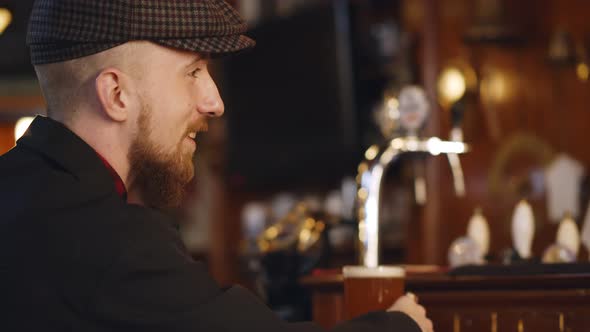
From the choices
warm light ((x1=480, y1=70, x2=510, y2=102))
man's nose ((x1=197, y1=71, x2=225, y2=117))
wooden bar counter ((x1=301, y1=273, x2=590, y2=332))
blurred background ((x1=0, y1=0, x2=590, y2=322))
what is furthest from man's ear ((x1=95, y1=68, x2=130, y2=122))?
warm light ((x1=480, y1=70, x2=510, y2=102))

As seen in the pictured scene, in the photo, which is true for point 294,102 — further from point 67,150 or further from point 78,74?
point 67,150

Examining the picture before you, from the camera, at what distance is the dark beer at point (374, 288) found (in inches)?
68.6

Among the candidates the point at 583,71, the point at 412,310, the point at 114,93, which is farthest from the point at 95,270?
the point at 583,71

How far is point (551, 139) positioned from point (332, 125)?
1274mm

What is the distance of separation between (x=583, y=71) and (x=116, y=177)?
3.44m

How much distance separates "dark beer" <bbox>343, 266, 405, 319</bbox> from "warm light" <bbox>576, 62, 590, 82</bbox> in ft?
10.2

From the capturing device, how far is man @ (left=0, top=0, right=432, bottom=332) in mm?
1356

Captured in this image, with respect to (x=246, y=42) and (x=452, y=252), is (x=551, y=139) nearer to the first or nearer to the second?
(x=452, y=252)

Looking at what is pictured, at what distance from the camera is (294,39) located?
5914mm

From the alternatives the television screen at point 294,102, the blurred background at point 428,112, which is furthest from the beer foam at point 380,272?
the television screen at point 294,102

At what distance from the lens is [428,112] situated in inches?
162

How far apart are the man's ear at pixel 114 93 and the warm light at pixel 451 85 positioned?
338 cm

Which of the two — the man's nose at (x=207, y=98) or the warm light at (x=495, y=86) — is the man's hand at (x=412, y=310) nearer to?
the man's nose at (x=207, y=98)

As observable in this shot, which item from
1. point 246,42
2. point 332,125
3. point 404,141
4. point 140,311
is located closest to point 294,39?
point 332,125
